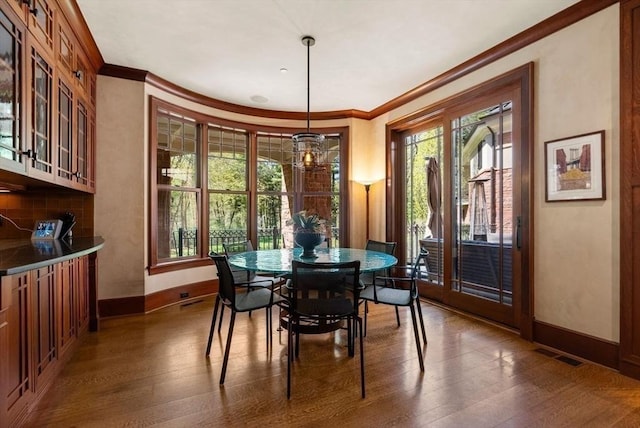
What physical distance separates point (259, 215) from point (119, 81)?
8.32ft

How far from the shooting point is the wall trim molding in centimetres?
277

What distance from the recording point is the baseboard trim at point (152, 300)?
3.83m

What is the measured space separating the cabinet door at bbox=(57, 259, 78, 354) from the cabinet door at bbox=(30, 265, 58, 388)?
0.14 metres

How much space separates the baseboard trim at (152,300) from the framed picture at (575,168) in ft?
13.9

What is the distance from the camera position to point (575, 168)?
2797mm

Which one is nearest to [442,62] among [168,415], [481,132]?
[481,132]

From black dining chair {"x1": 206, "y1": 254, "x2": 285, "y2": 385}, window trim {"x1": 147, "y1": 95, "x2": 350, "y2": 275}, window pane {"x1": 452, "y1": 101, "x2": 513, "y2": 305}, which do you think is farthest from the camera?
window trim {"x1": 147, "y1": 95, "x2": 350, "y2": 275}

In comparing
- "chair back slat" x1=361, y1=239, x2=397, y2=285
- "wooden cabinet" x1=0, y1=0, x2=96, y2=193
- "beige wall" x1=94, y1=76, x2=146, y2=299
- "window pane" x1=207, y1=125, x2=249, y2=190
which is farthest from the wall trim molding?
"chair back slat" x1=361, y1=239, x2=397, y2=285

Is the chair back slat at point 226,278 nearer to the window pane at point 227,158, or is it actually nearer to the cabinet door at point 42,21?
the cabinet door at point 42,21

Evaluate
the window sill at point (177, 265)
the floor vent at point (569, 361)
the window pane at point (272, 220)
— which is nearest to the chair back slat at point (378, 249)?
the floor vent at point (569, 361)

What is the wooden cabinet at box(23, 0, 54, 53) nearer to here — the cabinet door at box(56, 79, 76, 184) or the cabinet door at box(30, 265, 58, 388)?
the cabinet door at box(56, 79, 76, 184)

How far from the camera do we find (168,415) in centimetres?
201

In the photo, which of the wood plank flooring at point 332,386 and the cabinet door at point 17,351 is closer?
the cabinet door at point 17,351

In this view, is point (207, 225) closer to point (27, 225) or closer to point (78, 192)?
point (78, 192)
